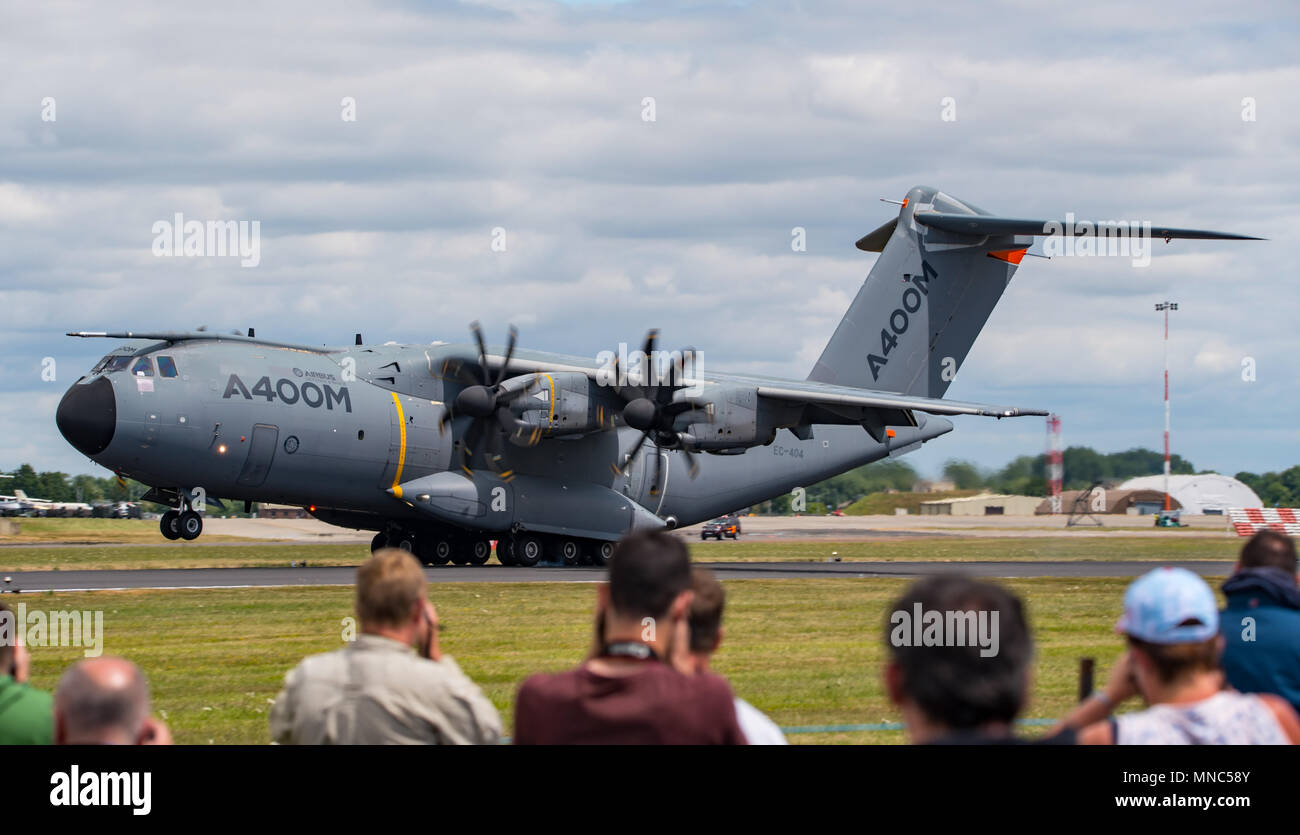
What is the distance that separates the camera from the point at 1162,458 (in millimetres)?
35375

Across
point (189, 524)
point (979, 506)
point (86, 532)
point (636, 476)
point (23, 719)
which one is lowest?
point (979, 506)

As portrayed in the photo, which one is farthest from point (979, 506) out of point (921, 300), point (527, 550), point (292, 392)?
point (292, 392)

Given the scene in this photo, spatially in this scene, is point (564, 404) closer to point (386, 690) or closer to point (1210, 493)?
point (386, 690)

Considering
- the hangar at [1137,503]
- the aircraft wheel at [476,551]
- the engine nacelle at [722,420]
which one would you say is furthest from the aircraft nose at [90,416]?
the hangar at [1137,503]

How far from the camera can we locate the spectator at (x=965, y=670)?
12.8 ft

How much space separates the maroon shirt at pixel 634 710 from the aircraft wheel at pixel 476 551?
2960cm

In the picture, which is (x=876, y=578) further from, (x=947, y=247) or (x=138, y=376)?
(x=138, y=376)

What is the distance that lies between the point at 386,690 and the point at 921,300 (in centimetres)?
3048

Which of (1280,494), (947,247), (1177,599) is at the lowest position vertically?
(1280,494)

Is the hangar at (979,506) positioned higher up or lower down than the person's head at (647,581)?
lower down

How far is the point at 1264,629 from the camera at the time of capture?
6469 mm

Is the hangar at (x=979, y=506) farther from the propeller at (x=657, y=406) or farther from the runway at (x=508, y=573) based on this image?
the propeller at (x=657, y=406)

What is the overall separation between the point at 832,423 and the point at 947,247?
5493 millimetres
